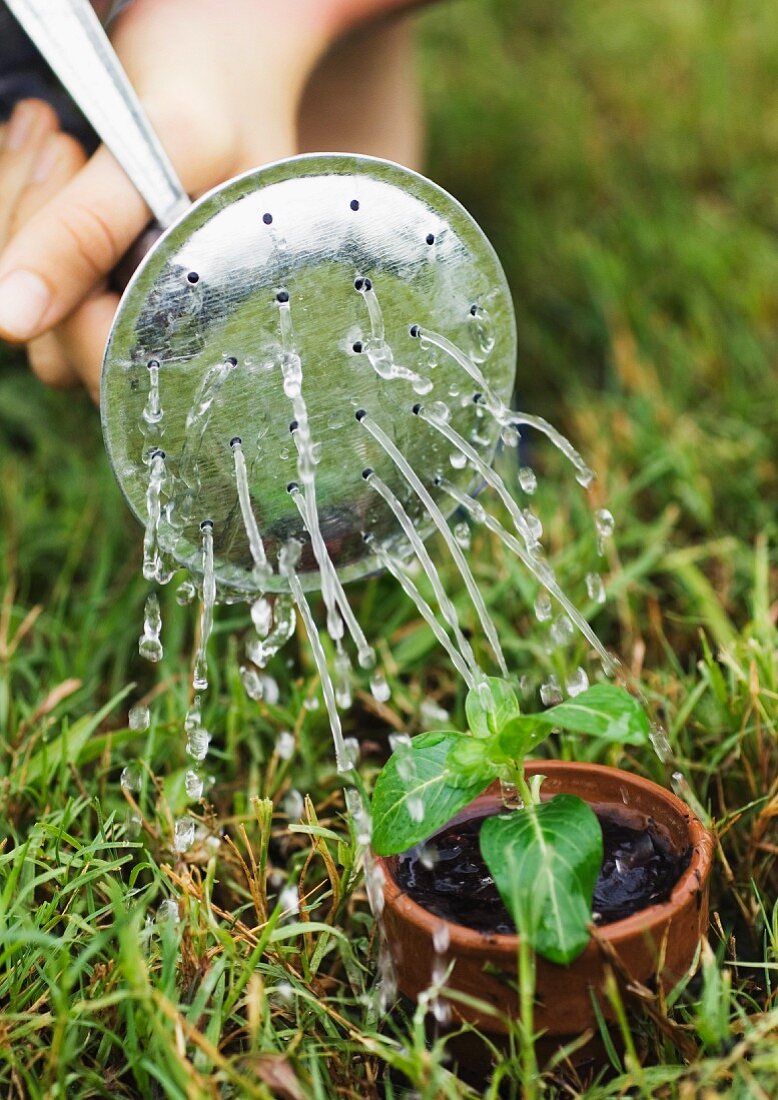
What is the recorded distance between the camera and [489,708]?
0.98 m

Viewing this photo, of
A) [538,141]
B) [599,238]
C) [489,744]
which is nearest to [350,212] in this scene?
[489,744]

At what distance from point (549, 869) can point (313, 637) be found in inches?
13.3

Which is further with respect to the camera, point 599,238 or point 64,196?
point 599,238

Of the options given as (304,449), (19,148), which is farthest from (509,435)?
(19,148)

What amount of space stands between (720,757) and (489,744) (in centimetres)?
42

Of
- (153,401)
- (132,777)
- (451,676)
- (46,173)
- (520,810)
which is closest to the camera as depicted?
(520,810)

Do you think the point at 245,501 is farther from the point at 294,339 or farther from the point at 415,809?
the point at 415,809

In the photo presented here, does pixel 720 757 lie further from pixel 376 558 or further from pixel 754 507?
pixel 754 507

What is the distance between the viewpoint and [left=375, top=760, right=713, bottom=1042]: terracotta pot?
2.82ft

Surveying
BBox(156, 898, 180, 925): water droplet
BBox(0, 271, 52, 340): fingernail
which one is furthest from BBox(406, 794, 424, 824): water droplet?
BBox(0, 271, 52, 340): fingernail

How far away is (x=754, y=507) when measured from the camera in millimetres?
1802

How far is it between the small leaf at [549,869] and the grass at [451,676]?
10 centimetres

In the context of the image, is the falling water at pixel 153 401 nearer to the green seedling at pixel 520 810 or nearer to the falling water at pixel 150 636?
the falling water at pixel 150 636

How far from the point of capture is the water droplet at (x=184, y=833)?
1102mm
